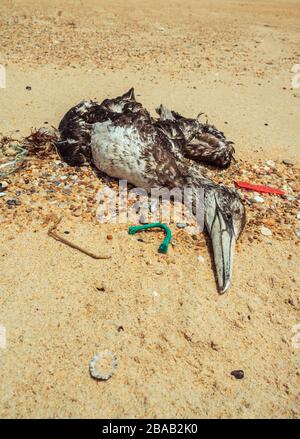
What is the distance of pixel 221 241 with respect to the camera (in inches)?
128

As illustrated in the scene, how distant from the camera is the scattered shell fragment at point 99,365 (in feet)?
8.16

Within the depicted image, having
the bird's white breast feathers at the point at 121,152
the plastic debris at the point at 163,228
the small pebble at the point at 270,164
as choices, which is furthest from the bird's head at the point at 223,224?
the small pebble at the point at 270,164

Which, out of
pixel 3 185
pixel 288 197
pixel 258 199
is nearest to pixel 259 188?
pixel 258 199

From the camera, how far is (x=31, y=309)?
9.31 feet

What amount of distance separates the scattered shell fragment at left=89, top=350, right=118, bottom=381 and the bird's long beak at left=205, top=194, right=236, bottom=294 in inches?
39.9

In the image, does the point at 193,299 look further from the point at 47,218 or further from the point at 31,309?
the point at 47,218

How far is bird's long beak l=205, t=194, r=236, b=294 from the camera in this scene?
3.10m

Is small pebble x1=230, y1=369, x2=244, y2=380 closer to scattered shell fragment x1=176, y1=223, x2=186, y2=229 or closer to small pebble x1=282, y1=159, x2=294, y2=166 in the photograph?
scattered shell fragment x1=176, y1=223, x2=186, y2=229

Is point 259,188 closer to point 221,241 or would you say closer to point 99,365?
point 221,241

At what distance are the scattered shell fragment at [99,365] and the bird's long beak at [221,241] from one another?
3.32ft

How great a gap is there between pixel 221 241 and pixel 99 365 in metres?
1.41

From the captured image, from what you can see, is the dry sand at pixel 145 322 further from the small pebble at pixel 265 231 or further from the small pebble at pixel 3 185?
the small pebble at pixel 3 185

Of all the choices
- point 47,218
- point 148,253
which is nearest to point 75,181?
point 47,218

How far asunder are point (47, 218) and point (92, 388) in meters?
1.67
